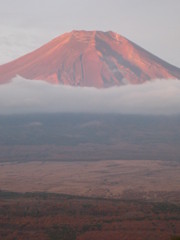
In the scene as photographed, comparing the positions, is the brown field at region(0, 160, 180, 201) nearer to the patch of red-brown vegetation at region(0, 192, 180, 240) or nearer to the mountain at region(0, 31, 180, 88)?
the patch of red-brown vegetation at region(0, 192, 180, 240)

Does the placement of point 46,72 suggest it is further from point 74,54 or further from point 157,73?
point 157,73

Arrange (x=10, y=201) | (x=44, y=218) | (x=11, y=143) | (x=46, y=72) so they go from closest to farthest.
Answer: (x=44, y=218) → (x=10, y=201) → (x=11, y=143) → (x=46, y=72)

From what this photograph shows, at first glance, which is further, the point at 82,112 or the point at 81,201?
the point at 82,112

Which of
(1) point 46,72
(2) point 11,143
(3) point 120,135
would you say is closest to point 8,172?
(2) point 11,143

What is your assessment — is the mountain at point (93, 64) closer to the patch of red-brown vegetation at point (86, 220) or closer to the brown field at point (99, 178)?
the brown field at point (99, 178)

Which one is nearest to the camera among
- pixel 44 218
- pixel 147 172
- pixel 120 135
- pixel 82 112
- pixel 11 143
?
pixel 44 218

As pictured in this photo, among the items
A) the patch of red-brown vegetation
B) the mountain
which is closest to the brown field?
the patch of red-brown vegetation

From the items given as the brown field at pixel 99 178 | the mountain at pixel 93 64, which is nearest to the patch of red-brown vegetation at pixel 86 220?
the brown field at pixel 99 178
